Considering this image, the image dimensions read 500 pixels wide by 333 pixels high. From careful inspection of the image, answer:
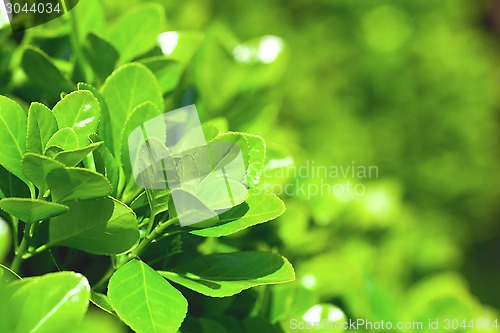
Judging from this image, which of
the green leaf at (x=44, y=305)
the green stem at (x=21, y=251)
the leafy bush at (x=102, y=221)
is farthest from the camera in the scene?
the green stem at (x=21, y=251)

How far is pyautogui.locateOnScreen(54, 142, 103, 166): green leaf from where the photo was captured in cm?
72

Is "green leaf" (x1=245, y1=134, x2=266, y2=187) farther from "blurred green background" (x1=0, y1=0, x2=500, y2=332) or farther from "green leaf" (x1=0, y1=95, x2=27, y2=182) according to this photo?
"blurred green background" (x1=0, y1=0, x2=500, y2=332)

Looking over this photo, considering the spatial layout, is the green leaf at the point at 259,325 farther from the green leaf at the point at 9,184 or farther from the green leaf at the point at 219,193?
the green leaf at the point at 9,184

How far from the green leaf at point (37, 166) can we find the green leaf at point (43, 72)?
32cm

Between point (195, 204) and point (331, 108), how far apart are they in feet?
12.6

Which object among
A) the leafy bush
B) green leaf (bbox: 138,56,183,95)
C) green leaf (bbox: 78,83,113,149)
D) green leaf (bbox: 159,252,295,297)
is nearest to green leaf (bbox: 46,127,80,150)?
the leafy bush

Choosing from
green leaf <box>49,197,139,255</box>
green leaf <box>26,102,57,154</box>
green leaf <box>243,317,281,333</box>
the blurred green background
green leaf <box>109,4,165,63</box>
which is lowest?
the blurred green background

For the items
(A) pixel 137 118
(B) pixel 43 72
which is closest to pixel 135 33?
(B) pixel 43 72

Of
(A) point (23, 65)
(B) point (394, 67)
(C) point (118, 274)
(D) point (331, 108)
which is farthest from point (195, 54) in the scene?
(B) point (394, 67)

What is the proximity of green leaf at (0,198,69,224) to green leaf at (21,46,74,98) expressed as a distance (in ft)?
Answer: 1.13

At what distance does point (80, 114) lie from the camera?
82 centimetres

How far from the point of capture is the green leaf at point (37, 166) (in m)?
0.72

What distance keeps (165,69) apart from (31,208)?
454 mm

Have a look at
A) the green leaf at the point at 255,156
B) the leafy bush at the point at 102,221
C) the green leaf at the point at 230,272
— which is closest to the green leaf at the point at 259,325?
the leafy bush at the point at 102,221
